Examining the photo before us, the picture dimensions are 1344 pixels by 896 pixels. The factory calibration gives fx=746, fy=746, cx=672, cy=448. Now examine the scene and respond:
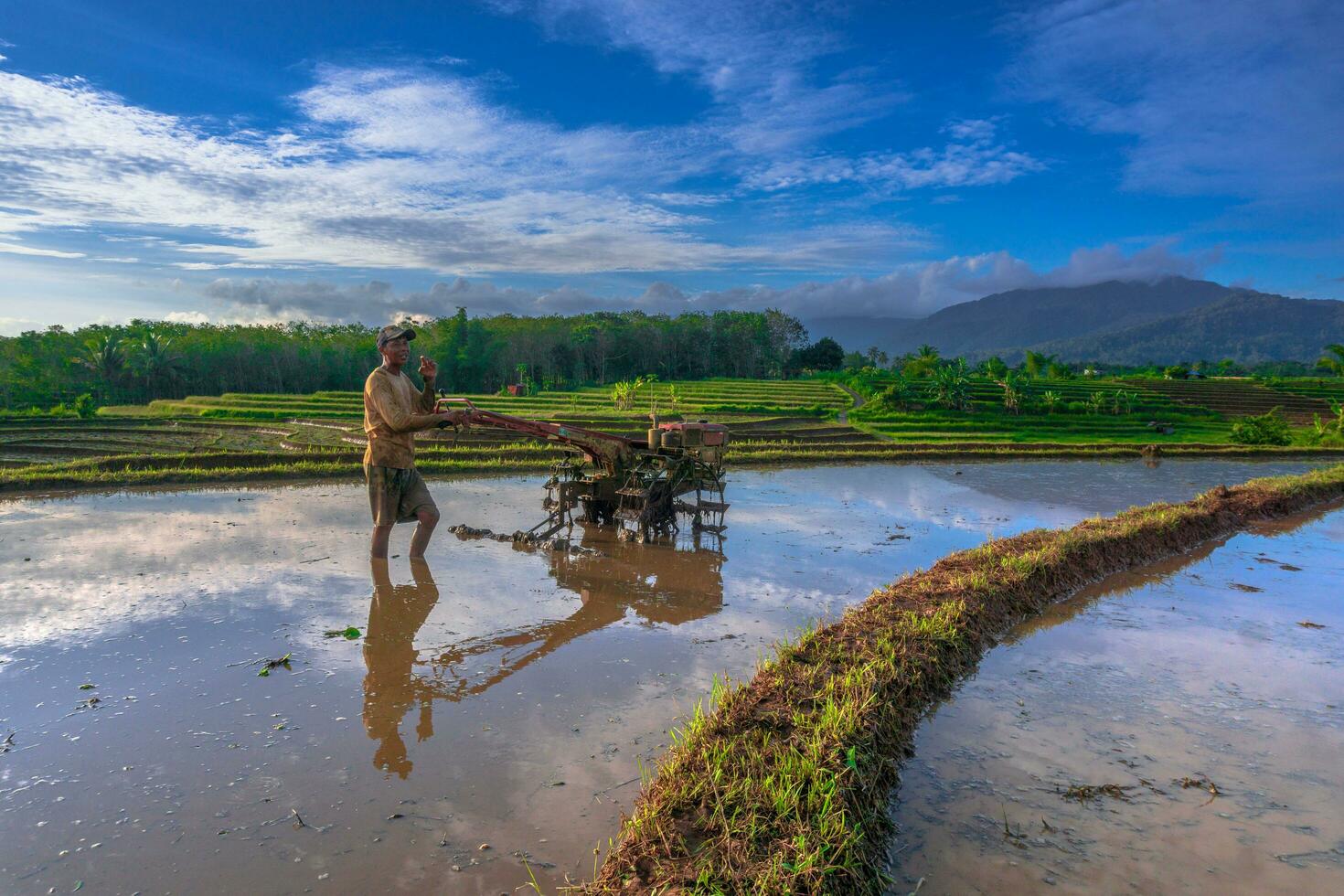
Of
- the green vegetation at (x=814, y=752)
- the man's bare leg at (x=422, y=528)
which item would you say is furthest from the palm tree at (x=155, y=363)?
the green vegetation at (x=814, y=752)

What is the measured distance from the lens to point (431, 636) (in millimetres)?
5645

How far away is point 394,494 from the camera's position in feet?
22.7

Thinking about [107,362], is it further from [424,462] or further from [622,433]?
[622,433]

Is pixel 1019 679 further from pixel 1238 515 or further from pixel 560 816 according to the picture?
pixel 1238 515

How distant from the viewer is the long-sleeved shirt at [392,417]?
651 centimetres

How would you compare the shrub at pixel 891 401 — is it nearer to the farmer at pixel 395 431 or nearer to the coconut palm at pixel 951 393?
the coconut palm at pixel 951 393

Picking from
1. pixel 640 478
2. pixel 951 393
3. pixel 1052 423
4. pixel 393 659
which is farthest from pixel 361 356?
pixel 393 659

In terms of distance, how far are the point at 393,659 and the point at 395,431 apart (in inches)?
87.0

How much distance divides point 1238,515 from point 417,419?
13176 millimetres

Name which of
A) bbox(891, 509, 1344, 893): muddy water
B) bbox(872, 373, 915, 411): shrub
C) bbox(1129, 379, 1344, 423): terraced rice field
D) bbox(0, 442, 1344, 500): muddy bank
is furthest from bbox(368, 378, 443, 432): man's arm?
bbox(1129, 379, 1344, 423): terraced rice field

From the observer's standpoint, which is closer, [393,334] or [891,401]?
[393,334]

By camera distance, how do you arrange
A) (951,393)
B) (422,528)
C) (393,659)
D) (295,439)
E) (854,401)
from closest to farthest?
(393,659) → (422,528) → (295,439) → (951,393) → (854,401)

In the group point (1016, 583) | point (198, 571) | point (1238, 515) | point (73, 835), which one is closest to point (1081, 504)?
point (1238, 515)

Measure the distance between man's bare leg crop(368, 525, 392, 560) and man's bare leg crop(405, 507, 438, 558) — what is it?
0.04 meters
